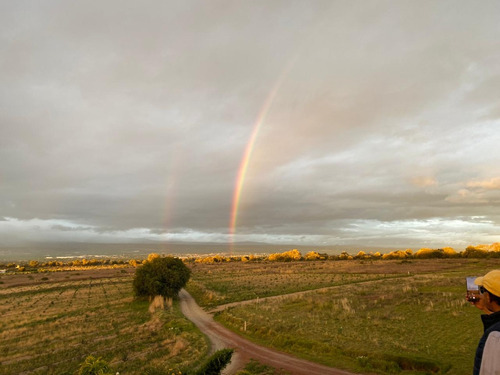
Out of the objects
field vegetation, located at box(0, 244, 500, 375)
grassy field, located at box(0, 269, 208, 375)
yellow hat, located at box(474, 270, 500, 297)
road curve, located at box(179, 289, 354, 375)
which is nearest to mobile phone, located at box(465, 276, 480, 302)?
yellow hat, located at box(474, 270, 500, 297)

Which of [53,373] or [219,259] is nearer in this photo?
[53,373]

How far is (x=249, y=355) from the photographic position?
2147cm

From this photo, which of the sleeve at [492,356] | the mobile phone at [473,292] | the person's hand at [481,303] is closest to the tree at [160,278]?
the mobile phone at [473,292]

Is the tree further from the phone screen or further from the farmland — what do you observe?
the phone screen

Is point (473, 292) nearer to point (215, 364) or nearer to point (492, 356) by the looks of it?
point (492, 356)

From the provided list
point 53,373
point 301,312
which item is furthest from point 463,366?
point 53,373

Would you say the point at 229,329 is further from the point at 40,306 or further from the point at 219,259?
the point at 219,259

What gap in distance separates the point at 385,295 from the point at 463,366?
21.9 m

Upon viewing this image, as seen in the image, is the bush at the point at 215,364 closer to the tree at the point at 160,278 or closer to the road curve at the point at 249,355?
the road curve at the point at 249,355

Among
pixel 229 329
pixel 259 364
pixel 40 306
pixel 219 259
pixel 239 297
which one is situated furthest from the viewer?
pixel 219 259

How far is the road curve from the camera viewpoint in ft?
60.2

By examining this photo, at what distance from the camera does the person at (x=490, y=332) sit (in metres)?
3.14

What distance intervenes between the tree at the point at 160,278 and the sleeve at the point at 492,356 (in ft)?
157

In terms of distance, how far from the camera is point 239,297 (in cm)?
4528
